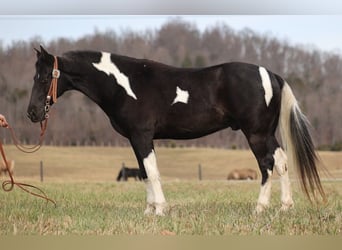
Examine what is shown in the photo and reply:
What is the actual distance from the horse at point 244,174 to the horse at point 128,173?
0.73 metres

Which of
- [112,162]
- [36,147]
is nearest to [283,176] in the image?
[112,162]

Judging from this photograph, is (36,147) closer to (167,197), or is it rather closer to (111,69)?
(111,69)

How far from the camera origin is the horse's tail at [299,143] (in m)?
4.15

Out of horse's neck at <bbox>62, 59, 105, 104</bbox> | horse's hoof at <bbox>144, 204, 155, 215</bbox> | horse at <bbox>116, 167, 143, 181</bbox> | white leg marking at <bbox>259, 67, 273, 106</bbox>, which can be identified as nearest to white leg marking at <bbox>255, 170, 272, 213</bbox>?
white leg marking at <bbox>259, 67, 273, 106</bbox>

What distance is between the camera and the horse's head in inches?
165

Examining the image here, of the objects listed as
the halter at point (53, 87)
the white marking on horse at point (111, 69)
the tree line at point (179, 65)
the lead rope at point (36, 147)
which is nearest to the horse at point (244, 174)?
the tree line at point (179, 65)

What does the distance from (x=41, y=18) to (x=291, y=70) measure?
1.94 metres

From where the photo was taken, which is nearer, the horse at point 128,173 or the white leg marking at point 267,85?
the white leg marking at point 267,85

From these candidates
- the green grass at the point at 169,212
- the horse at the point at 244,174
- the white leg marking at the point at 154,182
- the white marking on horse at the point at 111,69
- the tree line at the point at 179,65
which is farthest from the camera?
the horse at the point at 244,174

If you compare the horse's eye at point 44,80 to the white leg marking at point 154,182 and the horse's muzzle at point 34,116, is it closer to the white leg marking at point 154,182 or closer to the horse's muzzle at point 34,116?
the horse's muzzle at point 34,116

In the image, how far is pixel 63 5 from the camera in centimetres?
432

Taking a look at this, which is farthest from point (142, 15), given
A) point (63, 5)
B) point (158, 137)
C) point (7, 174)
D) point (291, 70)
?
point (7, 174)

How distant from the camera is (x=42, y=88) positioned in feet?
13.8

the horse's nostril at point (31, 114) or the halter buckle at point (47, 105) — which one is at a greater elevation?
the halter buckle at point (47, 105)
